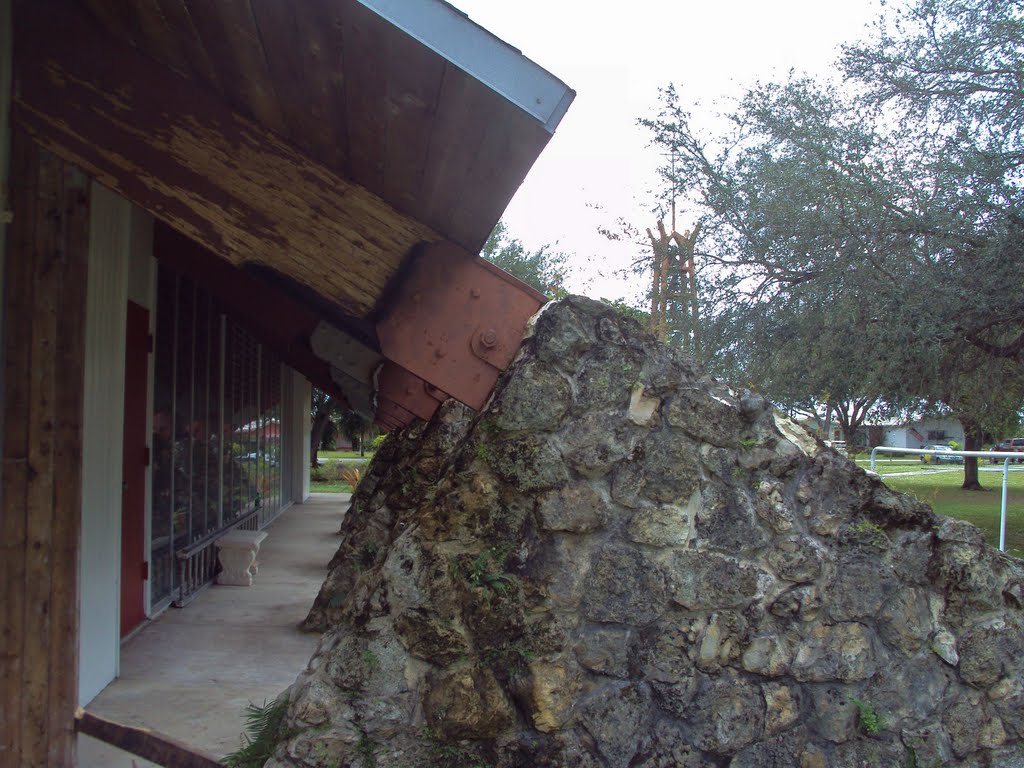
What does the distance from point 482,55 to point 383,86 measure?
0.33 metres

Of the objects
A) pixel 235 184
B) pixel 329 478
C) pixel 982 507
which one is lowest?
pixel 329 478

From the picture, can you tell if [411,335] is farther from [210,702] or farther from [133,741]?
[210,702]

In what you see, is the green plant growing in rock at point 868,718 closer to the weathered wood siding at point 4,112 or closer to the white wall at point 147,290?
the weathered wood siding at point 4,112

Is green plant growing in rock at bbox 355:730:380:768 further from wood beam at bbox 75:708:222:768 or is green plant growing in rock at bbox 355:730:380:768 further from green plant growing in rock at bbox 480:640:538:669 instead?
wood beam at bbox 75:708:222:768

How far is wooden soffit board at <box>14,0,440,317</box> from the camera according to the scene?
3.00 metres

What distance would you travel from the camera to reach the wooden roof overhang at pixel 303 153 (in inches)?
99.7

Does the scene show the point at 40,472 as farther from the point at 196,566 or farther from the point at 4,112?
the point at 196,566

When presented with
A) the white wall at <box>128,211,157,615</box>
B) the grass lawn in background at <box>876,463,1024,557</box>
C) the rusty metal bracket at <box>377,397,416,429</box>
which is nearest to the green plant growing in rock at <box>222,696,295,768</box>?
the white wall at <box>128,211,157,615</box>

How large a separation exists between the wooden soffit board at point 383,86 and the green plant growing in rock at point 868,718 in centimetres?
205

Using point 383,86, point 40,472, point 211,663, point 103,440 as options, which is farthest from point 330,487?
point 383,86

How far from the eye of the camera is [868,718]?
3.01 meters

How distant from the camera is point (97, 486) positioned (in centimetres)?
434

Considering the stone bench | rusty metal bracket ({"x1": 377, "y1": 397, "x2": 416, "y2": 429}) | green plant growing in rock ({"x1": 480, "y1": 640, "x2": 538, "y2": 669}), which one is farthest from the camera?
the stone bench

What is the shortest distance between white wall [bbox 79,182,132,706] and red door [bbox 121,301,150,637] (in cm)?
74
